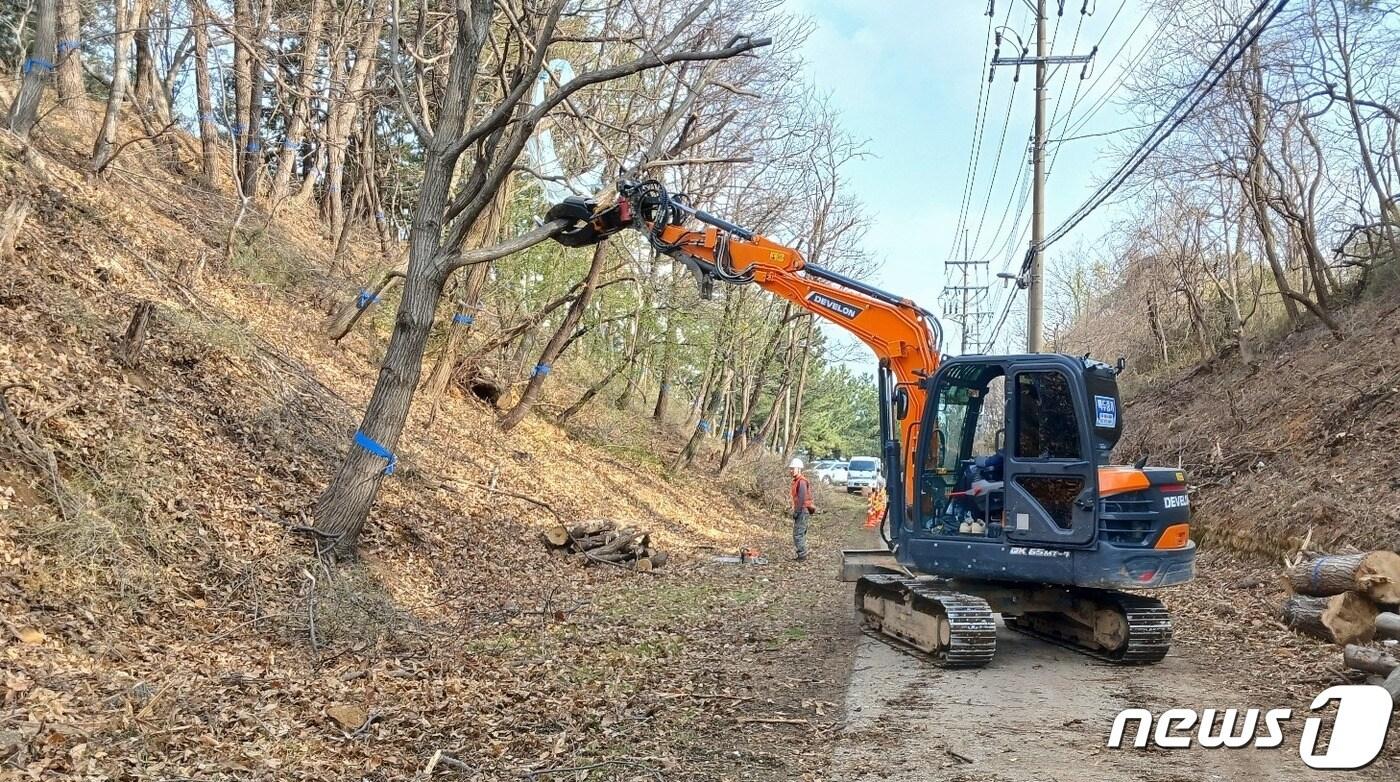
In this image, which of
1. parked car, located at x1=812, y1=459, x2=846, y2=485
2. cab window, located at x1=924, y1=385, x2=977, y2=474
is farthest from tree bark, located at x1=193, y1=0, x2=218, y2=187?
parked car, located at x1=812, y1=459, x2=846, y2=485

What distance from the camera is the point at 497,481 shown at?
49.8 feet

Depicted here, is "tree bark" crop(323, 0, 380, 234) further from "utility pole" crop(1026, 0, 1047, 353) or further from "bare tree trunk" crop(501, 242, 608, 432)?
"utility pole" crop(1026, 0, 1047, 353)

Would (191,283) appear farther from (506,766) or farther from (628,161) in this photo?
(506,766)

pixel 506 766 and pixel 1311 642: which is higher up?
pixel 1311 642

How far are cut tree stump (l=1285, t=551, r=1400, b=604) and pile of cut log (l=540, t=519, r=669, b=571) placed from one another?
7.80m

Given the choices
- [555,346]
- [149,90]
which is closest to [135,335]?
[555,346]

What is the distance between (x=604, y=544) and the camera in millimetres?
13469

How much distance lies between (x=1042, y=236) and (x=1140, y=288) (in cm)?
1462

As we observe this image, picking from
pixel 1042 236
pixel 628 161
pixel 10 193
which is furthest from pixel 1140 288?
pixel 10 193

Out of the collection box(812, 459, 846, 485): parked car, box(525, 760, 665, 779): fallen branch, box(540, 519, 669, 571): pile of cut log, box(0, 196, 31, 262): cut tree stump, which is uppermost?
box(812, 459, 846, 485): parked car

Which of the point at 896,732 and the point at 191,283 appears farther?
the point at 191,283

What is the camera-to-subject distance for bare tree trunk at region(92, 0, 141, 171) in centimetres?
1321

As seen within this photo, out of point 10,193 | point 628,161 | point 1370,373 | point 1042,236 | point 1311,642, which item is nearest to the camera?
point 1311,642

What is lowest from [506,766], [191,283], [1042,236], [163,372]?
[506,766]
